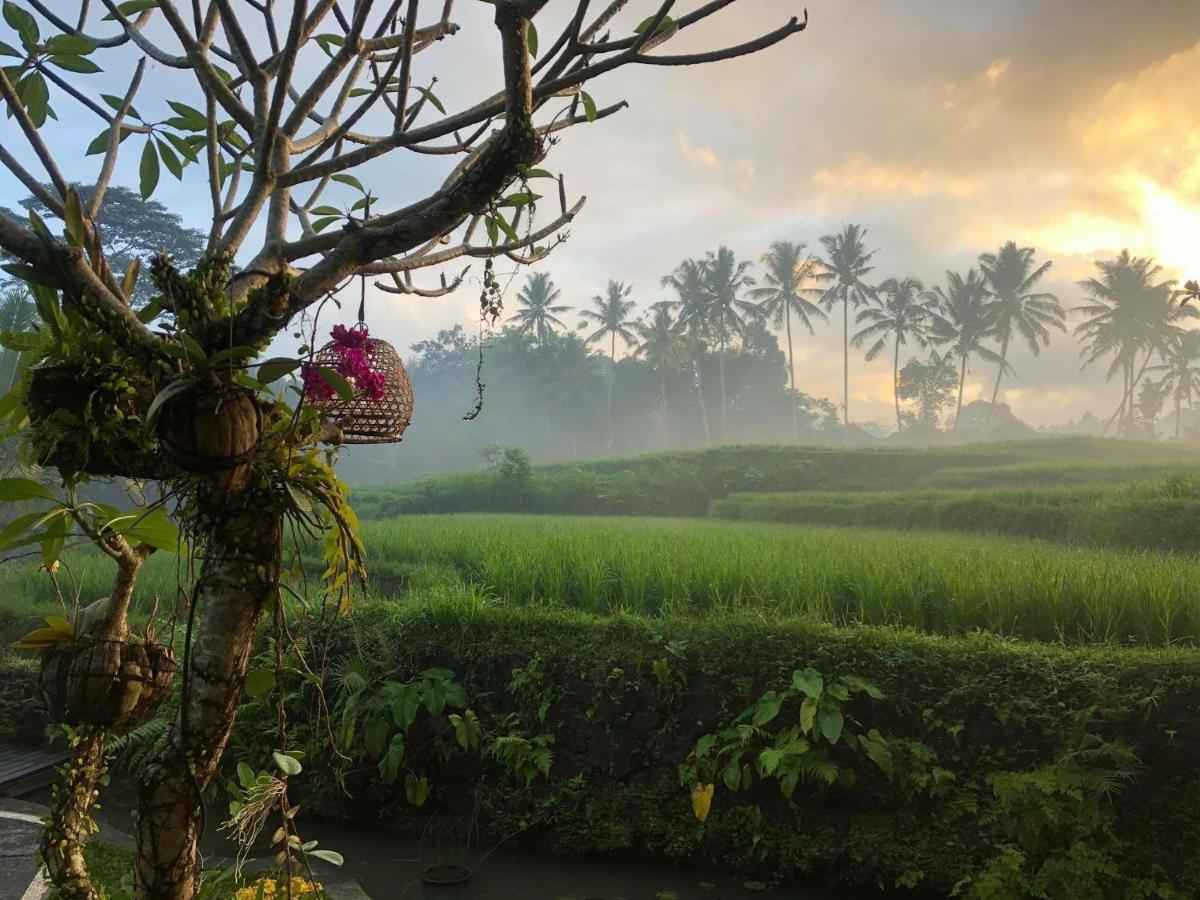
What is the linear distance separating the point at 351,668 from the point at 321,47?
121 inches

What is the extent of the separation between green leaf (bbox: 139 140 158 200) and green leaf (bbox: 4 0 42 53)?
31 centimetres

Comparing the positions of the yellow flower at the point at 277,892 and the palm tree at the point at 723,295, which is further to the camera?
the palm tree at the point at 723,295

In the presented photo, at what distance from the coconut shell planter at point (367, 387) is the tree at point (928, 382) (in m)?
33.1

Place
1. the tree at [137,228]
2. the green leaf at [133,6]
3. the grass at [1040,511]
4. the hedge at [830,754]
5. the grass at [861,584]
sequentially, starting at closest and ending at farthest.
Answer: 1. the green leaf at [133,6]
2. the hedge at [830,754]
3. the grass at [861,584]
4. the grass at [1040,511]
5. the tree at [137,228]

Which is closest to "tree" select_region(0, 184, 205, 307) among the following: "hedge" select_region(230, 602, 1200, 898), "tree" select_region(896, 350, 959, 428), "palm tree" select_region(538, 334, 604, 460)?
"palm tree" select_region(538, 334, 604, 460)

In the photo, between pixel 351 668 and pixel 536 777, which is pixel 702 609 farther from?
pixel 351 668

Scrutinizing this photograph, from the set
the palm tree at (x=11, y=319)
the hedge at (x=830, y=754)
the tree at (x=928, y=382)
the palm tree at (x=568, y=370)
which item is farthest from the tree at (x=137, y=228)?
the tree at (x=928, y=382)

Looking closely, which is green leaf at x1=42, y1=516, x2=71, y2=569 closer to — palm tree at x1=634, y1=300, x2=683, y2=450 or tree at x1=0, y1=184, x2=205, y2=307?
tree at x1=0, y1=184, x2=205, y2=307

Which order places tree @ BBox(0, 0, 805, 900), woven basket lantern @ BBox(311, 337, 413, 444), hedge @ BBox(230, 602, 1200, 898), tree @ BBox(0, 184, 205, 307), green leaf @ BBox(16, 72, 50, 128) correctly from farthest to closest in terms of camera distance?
1. tree @ BBox(0, 184, 205, 307)
2. hedge @ BBox(230, 602, 1200, 898)
3. woven basket lantern @ BBox(311, 337, 413, 444)
4. green leaf @ BBox(16, 72, 50, 128)
5. tree @ BBox(0, 0, 805, 900)

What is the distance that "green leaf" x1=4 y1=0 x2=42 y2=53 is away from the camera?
5.06 feet

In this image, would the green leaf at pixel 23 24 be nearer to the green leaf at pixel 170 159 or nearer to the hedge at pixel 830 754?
the green leaf at pixel 170 159

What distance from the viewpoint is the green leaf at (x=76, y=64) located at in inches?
64.1

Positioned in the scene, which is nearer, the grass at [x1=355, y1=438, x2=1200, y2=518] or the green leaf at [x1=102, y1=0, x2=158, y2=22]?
the green leaf at [x1=102, y1=0, x2=158, y2=22]

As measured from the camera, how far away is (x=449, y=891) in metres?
3.10
